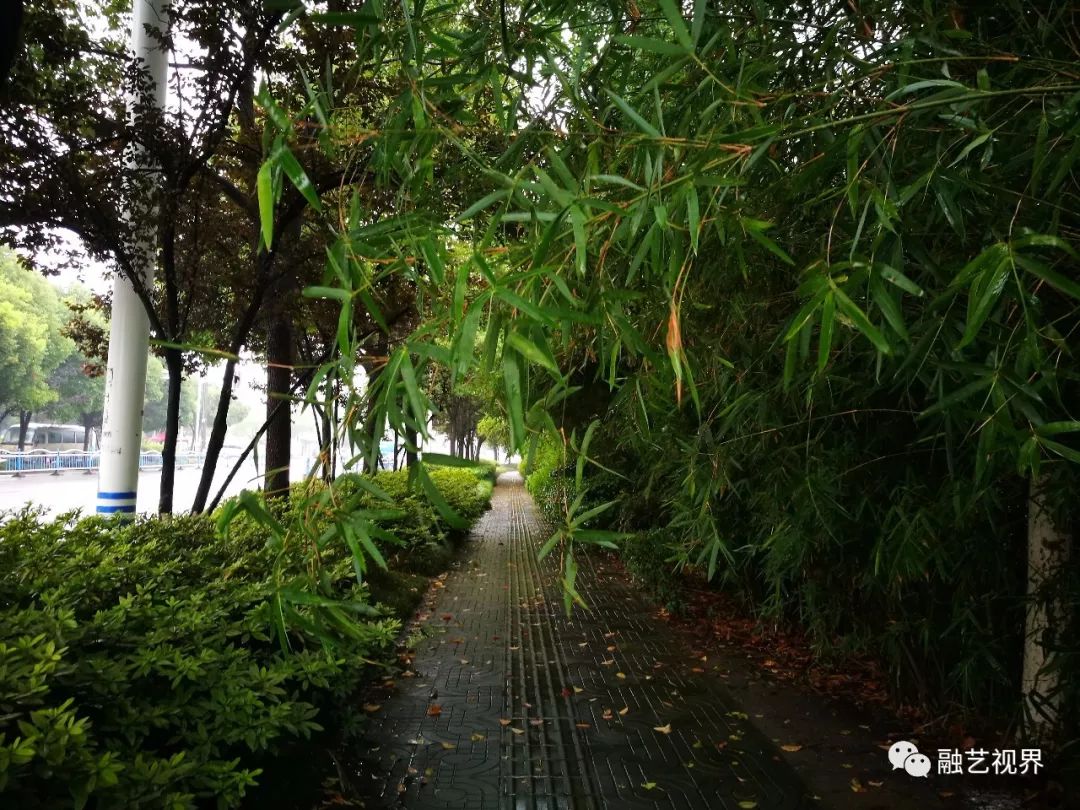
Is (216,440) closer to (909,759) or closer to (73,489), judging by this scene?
(909,759)

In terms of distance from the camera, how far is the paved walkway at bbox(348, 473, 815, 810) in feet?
10.9

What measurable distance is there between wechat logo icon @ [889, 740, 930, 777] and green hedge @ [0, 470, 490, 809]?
104 inches

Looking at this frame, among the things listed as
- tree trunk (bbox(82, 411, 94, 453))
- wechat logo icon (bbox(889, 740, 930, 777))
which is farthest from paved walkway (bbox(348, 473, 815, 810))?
tree trunk (bbox(82, 411, 94, 453))

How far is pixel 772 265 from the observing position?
296 cm

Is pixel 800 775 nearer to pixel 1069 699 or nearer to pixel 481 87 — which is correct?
pixel 1069 699

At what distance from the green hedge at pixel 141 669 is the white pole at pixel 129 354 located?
61.2 inches

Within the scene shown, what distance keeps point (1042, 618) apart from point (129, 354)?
560 cm

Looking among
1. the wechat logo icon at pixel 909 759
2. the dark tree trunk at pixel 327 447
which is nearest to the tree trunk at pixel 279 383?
the wechat logo icon at pixel 909 759

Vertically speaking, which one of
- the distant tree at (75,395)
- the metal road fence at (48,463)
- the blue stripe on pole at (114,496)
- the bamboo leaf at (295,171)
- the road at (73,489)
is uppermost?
the distant tree at (75,395)

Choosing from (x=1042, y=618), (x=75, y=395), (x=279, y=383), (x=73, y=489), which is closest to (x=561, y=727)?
(x=1042, y=618)

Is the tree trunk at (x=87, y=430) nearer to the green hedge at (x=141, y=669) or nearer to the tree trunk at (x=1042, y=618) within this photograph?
the green hedge at (x=141, y=669)

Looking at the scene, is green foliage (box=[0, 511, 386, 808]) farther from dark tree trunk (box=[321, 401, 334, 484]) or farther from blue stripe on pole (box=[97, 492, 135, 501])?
blue stripe on pole (box=[97, 492, 135, 501])

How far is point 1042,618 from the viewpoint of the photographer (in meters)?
3.16

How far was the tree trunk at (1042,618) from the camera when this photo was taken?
295cm
